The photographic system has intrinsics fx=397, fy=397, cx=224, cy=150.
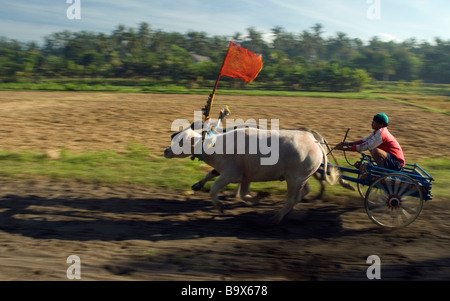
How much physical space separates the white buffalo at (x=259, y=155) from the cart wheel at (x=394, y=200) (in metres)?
0.83

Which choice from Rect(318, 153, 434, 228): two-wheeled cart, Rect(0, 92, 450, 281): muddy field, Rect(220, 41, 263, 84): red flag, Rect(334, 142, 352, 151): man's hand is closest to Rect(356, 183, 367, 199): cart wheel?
Rect(0, 92, 450, 281): muddy field

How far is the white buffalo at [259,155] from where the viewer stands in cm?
585

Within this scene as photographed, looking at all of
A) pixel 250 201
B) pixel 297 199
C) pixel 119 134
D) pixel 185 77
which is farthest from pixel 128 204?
pixel 185 77

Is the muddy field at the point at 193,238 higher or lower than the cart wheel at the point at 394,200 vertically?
lower

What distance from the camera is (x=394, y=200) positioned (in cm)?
582

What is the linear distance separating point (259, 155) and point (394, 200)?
6.82 feet

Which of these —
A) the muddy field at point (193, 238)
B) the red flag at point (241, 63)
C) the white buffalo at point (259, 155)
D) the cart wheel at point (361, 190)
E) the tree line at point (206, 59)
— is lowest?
the muddy field at point (193, 238)

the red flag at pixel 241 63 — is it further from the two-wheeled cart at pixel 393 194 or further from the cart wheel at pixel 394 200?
the cart wheel at pixel 394 200

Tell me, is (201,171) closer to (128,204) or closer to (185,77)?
(128,204)

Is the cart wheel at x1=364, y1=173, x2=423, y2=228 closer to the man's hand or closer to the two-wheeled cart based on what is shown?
the two-wheeled cart

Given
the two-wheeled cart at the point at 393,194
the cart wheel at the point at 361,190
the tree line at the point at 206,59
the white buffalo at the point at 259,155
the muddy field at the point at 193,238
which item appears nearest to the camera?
the muddy field at the point at 193,238

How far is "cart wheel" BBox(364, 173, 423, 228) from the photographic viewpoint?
5750mm

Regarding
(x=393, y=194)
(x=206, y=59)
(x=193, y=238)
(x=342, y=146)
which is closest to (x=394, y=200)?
(x=393, y=194)

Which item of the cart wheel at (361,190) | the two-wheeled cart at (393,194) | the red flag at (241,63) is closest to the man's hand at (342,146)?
the two-wheeled cart at (393,194)
